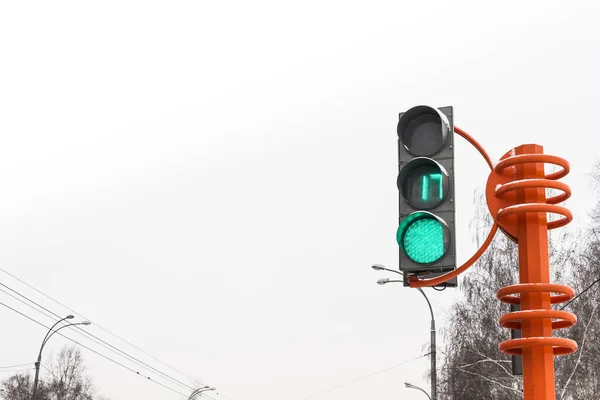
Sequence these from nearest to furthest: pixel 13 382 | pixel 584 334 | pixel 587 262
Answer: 1. pixel 584 334
2. pixel 587 262
3. pixel 13 382

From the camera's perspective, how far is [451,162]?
466 cm

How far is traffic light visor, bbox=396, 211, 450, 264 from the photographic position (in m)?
4.52

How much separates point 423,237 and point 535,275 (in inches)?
25.9

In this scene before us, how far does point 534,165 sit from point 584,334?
74.4 feet

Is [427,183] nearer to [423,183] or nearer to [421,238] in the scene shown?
[423,183]

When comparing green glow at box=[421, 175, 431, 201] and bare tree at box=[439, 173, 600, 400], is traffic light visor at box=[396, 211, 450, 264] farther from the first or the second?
bare tree at box=[439, 173, 600, 400]

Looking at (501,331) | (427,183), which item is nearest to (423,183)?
(427,183)

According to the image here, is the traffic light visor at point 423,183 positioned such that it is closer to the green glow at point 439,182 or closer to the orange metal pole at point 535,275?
the green glow at point 439,182

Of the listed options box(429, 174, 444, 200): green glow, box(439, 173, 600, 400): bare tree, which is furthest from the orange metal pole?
box(439, 173, 600, 400): bare tree

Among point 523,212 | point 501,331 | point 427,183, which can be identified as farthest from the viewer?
point 501,331

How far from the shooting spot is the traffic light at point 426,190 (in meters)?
4.54

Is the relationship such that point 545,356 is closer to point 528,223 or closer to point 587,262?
point 528,223

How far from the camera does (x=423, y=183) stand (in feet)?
15.4

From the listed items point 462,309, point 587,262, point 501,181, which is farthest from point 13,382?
point 501,181
